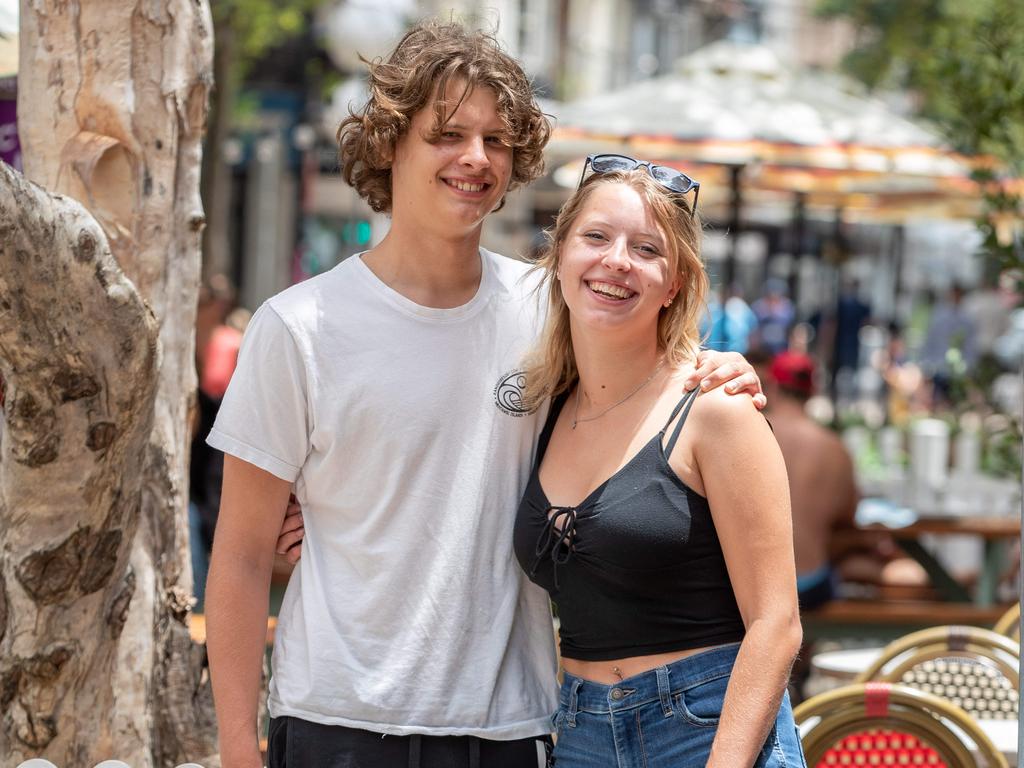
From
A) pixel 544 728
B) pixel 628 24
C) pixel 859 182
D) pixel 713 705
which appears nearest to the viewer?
pixel 713 705

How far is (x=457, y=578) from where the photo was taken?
234cm

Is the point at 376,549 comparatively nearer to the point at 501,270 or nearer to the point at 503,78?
the point at 501,270

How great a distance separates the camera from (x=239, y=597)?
7.72 feet

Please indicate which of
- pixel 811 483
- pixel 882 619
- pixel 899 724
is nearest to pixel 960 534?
pixel 882 619

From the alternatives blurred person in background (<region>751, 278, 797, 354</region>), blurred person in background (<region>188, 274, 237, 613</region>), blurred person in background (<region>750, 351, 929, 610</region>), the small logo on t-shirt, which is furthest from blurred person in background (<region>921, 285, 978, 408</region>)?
the small logo on t-shirt

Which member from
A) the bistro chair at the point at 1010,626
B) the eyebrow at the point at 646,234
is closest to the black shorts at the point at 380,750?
the eyebrow at the point at 646,234

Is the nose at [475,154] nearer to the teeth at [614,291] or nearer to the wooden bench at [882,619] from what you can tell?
the teeth at [614,291]

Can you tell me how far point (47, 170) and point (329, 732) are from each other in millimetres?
1453

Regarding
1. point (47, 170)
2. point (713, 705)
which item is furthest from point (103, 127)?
point (713, 705)

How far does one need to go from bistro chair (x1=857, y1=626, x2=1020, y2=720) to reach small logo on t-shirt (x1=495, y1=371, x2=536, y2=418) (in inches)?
76.2

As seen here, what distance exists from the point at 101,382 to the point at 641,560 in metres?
1.03

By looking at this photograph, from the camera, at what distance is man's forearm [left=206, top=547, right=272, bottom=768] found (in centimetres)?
234

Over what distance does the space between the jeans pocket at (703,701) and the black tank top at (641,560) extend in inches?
2.6

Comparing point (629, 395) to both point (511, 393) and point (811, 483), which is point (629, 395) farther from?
point (811, 483)
